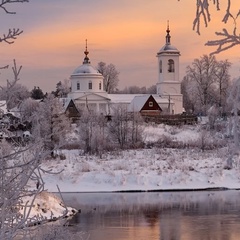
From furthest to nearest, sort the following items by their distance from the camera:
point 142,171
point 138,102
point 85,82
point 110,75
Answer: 1. point 110,75
2. point 85,82
3. point 138,102
4. point 142,171

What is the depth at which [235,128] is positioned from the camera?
2.46 m

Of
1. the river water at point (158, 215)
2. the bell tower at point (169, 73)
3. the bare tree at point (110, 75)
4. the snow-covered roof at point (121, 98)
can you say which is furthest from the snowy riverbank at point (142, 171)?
the bare tree at point (110, 75)

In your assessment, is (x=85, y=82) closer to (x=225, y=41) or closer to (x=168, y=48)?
(x=168, y=48)

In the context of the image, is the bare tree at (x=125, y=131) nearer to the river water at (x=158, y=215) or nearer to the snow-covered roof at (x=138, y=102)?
the river water at (x=158, y=215)

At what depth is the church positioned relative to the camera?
5991 centimetres

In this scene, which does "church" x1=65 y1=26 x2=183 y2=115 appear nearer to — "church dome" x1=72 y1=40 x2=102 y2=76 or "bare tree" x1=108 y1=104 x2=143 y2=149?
"church dome" x1=72 y1=40 x2=102 y2=76

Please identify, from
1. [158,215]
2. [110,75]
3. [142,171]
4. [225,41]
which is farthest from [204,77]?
[225,41]

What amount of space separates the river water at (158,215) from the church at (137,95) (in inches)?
1244

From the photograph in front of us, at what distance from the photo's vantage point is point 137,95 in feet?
207

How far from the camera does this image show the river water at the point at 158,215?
17172 millimetres

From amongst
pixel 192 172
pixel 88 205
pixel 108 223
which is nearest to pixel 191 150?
pixel 192 172

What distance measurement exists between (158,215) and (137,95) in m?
42.8

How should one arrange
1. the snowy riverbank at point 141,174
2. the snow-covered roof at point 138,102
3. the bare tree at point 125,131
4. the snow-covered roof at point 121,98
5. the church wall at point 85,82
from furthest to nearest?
the church wall at point 85,82 < the snow-covered roof at point 121,98 < the snow-covered roof at point 138,102 < the bare tree at point 125,131 < the snowy riverbank at point 141,174

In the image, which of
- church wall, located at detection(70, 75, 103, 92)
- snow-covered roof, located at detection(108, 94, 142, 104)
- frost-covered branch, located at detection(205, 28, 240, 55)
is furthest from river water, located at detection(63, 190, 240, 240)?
church wall, located at detection(70, 75, 103, 92)
